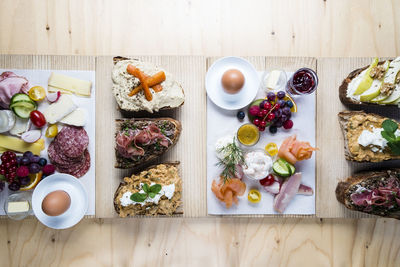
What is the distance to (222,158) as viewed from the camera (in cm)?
166

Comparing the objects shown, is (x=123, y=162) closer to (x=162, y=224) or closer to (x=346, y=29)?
(x=162, y=224)

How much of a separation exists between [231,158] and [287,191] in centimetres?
39

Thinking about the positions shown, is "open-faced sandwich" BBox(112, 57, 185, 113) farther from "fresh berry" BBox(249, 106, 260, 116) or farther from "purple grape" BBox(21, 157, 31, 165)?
"purple grape" BBox(21, 157, 31, 165)

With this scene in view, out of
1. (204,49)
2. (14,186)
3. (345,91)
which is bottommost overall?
(14,186)

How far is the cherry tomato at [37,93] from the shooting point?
161cm

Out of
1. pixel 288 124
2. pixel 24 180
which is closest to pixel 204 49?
Answer: pixel 288 124

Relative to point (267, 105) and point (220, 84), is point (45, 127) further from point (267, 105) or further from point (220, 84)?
point (267, 105)

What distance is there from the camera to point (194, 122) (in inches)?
66.9

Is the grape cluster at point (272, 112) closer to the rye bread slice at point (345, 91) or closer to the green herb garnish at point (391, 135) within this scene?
the rye bread slice at point (345, 91)

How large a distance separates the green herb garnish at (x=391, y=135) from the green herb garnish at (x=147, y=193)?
1259 millimetres

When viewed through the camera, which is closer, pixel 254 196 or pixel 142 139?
pixel 142 139

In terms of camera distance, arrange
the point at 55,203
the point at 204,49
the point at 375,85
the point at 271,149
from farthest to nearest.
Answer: the point at 204,49, the point at 271,149, the point at 375,85, the point at 55,203

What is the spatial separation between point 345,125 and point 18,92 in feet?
6.26

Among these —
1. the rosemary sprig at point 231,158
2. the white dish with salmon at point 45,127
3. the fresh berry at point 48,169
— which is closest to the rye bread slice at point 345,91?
the rosemary sprig at point 231,158
